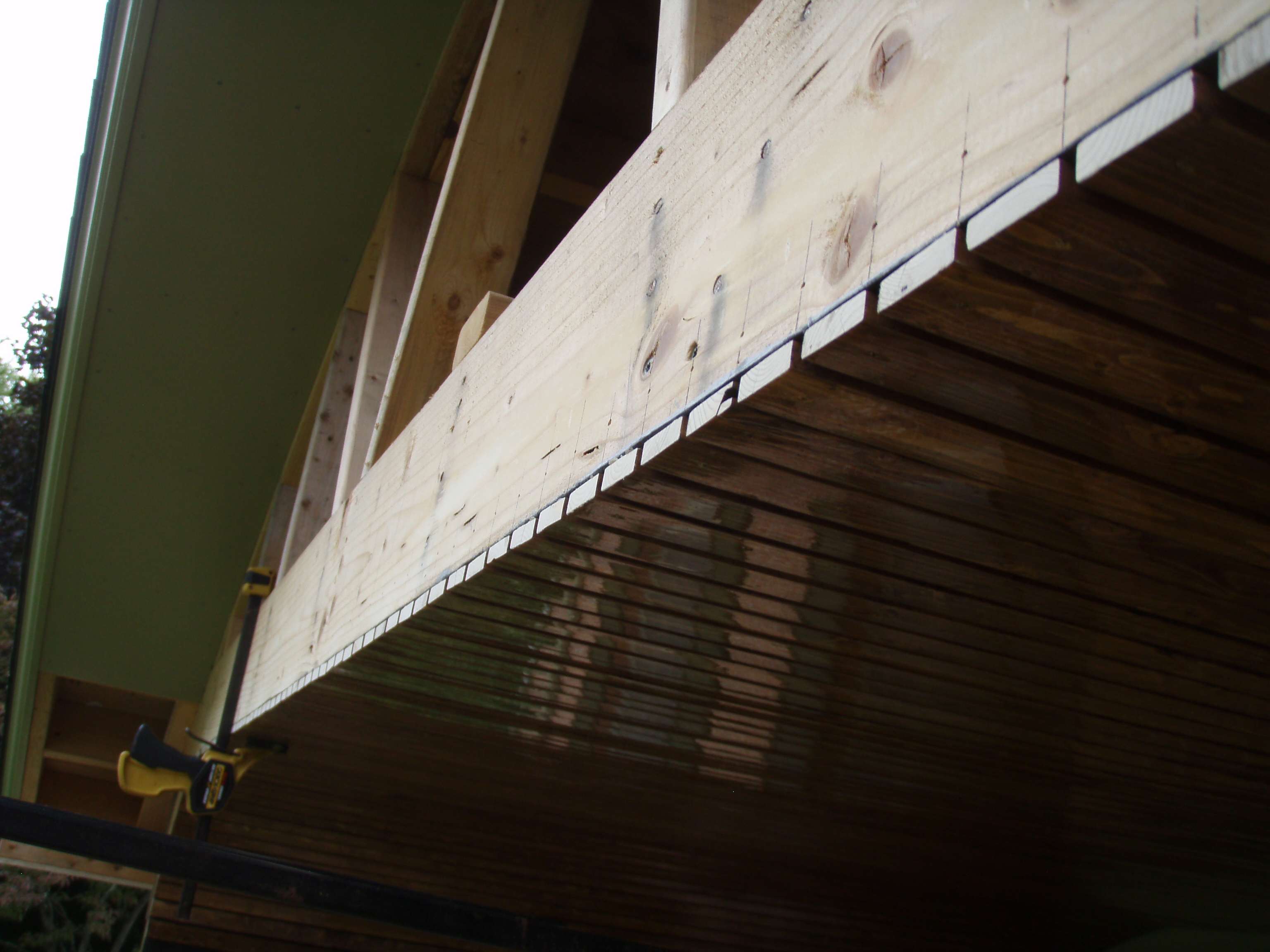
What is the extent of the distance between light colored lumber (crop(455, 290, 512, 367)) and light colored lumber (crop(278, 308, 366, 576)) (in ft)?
6.76

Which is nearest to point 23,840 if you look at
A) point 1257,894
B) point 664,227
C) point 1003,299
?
point 664,227

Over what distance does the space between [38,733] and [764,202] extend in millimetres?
6713

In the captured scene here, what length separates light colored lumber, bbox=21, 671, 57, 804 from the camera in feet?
19.1

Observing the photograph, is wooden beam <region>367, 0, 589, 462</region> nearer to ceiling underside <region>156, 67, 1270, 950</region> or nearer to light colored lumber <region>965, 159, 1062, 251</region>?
ceiling underside <region>156, 67, 1270, 950</region>

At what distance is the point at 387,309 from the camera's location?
321 cm

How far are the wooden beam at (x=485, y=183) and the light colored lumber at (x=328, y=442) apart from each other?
1.42 metres

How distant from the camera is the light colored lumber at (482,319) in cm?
176

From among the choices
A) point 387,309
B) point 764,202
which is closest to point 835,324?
point 764,202

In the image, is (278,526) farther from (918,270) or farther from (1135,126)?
(1135,126)

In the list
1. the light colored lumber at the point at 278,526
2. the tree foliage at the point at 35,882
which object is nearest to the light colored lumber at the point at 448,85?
the light colored lumber at the point at 278,526

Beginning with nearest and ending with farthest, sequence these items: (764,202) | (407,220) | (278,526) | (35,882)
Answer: (764,202), (407,220), (278,526), (35,882)

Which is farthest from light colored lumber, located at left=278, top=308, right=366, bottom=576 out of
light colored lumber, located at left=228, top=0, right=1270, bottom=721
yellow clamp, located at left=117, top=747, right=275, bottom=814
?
light colored lumber, located at left=228, top=0, right=1270, bottom=721

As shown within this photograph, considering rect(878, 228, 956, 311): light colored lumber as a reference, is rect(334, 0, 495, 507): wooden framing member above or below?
above

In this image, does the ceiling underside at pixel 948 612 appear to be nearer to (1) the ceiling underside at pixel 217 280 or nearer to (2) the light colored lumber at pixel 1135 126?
(2) the light colored lumber at pixel 1135 126
